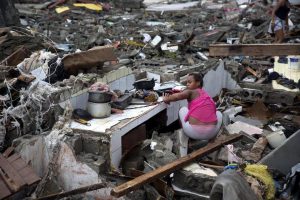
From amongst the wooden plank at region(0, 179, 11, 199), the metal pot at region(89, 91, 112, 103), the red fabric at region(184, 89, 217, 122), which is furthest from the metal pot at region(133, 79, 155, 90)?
the wooden plank at region(0, 179, 11, 199)

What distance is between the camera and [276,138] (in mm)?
8055

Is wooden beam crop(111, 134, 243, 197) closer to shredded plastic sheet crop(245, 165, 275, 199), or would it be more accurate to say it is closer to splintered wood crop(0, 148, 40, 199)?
shredded plastic sheet crop(245, 165, 275, 199)

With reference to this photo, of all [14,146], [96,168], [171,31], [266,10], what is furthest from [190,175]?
[266,10]

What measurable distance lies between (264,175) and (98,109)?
277 cm

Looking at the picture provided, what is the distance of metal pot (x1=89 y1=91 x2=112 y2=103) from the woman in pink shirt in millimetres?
1374

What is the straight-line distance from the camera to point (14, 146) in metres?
6.17

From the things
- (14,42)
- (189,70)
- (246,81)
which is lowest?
(246,81)

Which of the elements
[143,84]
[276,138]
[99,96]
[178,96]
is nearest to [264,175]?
[276,138]

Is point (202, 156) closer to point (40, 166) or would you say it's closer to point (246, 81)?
point (40, 166)

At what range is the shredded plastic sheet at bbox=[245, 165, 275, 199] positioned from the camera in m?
6.04

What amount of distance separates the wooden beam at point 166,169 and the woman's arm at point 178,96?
0.94 meters

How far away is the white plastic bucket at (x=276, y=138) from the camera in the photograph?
8.03 meters

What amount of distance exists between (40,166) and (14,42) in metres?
3.16

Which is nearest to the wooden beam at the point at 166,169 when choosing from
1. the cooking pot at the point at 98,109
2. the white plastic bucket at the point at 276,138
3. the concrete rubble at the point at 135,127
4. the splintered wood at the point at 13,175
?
the concrete rubble at the point at 135,127
